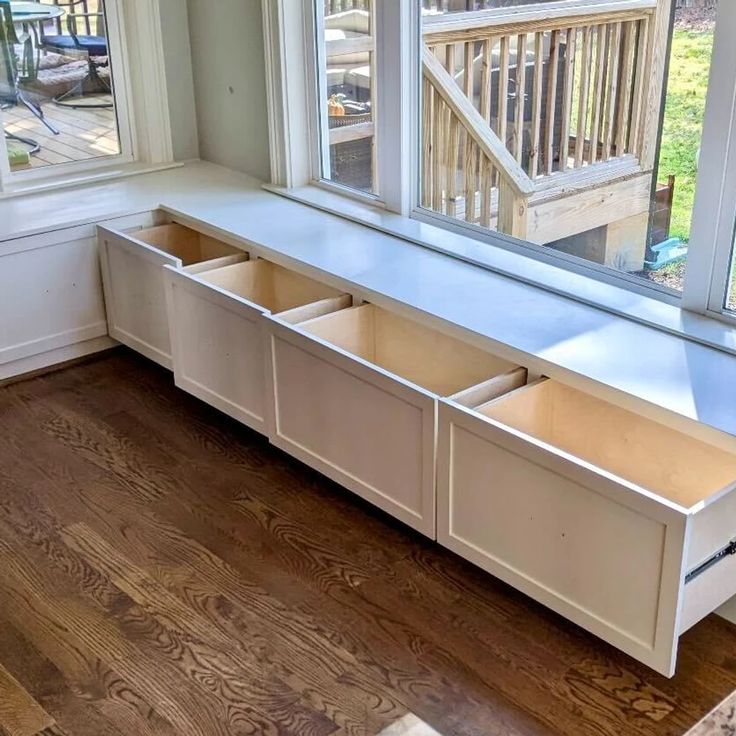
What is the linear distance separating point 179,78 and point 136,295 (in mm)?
1028

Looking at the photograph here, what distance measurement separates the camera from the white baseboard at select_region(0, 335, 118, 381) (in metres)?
3.40

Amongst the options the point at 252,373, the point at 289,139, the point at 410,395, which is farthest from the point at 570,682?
the point at 289,139

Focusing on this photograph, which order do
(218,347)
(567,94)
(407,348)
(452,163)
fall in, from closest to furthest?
(567,94) < (407,348) < (218,347) < (452,163)

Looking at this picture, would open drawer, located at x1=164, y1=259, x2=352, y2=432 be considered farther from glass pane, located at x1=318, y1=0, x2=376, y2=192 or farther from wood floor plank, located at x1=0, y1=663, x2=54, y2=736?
wood floor plank, located at x1=0, y1=663, x2=54, y2=736

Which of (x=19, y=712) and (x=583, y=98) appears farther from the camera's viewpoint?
(x=583, y=98)

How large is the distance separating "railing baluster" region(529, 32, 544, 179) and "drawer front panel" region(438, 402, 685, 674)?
94cm

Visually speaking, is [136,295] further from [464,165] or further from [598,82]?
[598,82]

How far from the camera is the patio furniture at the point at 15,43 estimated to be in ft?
11.8

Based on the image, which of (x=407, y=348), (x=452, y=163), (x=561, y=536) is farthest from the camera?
(x=452, y=163)

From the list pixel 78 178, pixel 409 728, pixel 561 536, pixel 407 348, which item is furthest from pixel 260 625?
pixel 78 178

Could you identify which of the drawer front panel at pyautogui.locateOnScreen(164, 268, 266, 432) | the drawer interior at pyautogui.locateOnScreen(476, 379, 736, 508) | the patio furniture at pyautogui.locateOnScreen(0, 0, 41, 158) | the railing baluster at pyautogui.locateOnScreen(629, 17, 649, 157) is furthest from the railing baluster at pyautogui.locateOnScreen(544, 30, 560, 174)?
the patio furniture at pyautogui.locateOnScreen(0, 0, 41, 158)

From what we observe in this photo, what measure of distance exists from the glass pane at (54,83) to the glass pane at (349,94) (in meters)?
0.90

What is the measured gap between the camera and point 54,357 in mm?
3502

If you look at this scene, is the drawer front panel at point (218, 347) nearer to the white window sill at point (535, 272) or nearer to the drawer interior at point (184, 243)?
the drawer interior at point (184, 243)
